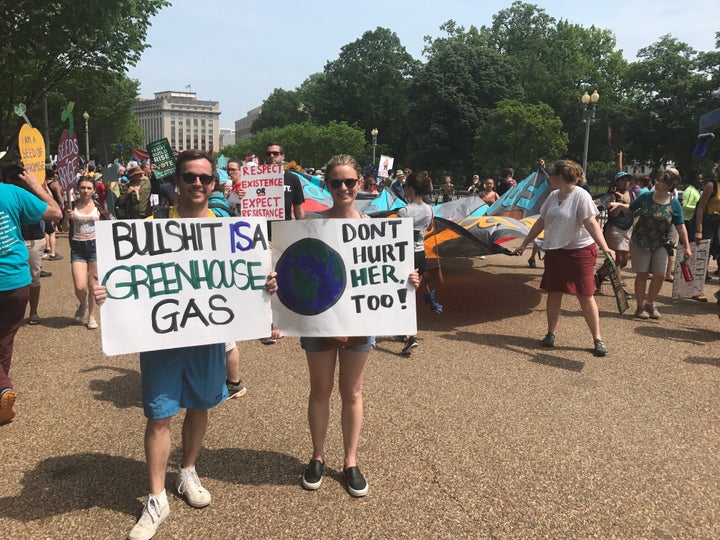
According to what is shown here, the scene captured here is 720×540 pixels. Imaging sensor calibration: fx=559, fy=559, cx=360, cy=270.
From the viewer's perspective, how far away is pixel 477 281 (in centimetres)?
940

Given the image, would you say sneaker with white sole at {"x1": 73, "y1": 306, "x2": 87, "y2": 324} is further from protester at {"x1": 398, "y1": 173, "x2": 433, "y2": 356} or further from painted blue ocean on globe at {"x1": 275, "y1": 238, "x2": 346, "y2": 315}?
painted blue ocean on globe at {"x1": 275, "y1": 238, "x2": 346, "y2": 315}

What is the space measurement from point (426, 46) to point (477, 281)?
60519 millimetres

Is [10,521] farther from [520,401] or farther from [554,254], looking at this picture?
[554,254]

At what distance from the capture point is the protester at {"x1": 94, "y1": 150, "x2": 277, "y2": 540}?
2572 mm

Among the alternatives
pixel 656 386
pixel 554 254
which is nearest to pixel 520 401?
pixel 656 386

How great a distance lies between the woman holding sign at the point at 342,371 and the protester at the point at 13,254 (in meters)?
2.17

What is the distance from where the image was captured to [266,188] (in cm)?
621

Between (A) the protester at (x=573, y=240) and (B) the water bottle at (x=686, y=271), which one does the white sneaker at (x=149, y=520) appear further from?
(B) the water bottle at (x=686, y=271)

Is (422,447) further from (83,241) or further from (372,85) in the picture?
(372,85)

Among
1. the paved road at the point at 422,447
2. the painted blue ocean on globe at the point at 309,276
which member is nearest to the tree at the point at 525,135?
the paved road at the point at 422,447

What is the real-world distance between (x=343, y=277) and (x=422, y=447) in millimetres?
1321

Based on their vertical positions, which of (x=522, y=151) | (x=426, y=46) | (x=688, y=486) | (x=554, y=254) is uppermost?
(x=426, y=46)

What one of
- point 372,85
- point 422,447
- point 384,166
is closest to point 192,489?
point 422,447

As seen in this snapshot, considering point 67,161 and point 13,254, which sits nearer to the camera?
point 13,254
